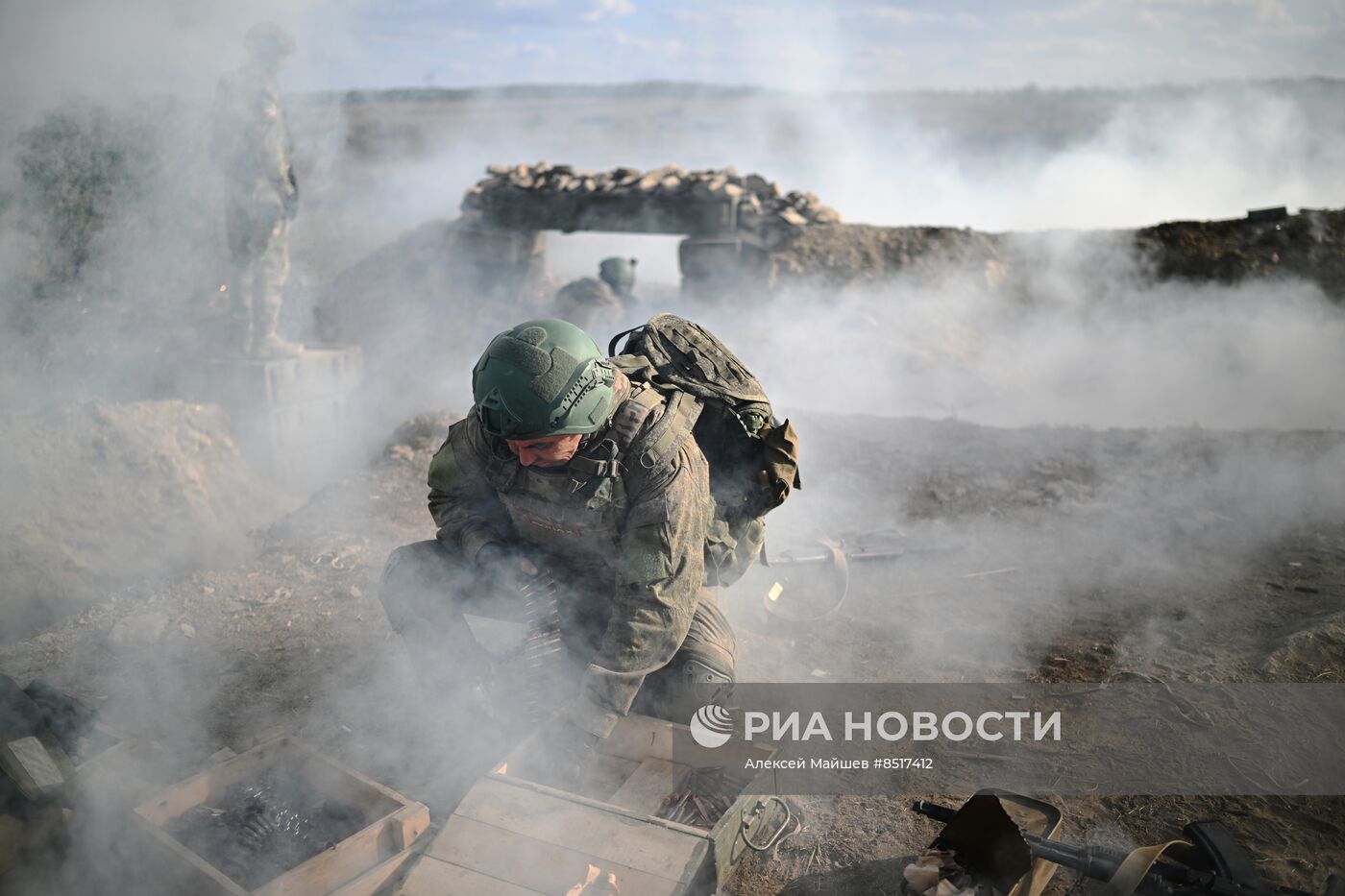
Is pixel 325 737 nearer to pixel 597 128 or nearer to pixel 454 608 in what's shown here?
pixel 454 608

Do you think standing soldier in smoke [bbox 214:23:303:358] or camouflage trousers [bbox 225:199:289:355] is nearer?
standing soldier in smoke [bbox 214:23:303:358]

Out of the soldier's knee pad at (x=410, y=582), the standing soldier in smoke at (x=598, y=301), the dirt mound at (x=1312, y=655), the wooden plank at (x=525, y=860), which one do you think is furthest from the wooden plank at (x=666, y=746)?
the standing soldier in smoke at (x=598, y=301)

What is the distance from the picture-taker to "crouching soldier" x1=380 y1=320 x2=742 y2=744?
331 centimetres

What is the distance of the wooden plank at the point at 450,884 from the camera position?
288cm

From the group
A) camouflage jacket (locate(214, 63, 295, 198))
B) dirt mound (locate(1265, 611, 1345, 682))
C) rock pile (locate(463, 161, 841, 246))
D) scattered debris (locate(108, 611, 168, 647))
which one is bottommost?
scattered debris (locate(108, 611, 168, 647))

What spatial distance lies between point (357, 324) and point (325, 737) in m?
9.18

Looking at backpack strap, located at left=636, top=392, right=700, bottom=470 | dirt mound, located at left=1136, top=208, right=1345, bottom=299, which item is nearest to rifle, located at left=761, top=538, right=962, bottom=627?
backpack strap, located at left=636, top=392, right=700, bottom=470

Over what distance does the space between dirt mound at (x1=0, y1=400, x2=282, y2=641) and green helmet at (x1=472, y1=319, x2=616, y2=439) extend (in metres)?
3.81

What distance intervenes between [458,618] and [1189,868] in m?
2.83

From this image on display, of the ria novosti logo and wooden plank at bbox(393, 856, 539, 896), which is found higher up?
the ria novosti logo

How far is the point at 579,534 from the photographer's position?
3.69 meters

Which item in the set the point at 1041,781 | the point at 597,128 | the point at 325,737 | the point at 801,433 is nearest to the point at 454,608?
the point at 325,737

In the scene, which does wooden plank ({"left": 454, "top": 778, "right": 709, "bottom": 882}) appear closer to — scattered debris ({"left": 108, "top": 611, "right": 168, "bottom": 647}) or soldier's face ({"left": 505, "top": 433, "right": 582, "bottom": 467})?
soldier's face ({"left": 505, "top": 433, "right": 582, "bottom": 467})

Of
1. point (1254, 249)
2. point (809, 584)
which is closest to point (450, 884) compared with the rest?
point (809, 584)
